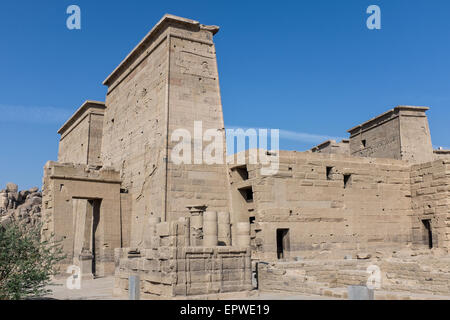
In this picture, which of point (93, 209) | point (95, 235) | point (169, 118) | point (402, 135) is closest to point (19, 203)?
point (93, 209)

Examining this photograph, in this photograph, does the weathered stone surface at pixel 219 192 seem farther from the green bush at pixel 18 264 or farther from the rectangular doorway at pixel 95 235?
the green bush at pixel 18 264

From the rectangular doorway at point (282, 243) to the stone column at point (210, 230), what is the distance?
611cm

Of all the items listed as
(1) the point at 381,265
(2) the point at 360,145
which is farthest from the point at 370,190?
(2) the point at 360,145

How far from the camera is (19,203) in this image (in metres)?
33.8

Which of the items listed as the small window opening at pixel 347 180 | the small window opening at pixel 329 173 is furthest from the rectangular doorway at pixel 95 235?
the small window opening at pixel 347 180

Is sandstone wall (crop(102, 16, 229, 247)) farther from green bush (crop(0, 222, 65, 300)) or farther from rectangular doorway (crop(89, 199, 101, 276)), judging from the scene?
green bush (crop(0, 222, 65, 300))

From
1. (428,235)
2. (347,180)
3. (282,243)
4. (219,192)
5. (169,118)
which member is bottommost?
(282,243)

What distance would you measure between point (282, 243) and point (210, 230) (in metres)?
6.56

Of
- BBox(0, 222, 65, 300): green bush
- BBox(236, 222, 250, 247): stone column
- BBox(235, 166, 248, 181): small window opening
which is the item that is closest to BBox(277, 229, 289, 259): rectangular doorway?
BBox(235, 166, 248, 181): small window opening

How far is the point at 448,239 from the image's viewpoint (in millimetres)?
A: 17312

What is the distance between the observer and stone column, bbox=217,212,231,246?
11500mm

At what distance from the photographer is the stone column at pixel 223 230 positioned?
37.7 feet

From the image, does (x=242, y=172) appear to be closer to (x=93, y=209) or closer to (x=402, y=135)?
(x=93, y=209)
